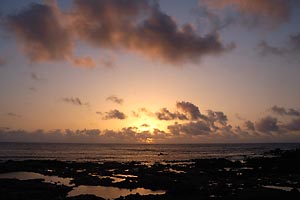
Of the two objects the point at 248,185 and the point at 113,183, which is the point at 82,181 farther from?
the point at 248,185

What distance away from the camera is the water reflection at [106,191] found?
4025 centimetres

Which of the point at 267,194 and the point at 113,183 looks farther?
the point at 113,183

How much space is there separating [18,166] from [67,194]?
37.0m

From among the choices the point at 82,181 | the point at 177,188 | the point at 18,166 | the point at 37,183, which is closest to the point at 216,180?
the point at 177,188

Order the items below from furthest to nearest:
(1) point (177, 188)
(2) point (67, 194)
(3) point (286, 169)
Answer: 1. (3) point (286, 169)
2. (1) point (177, 188)
3. (2) point (67, 194)

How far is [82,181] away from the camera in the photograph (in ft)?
165

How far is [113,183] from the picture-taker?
160 feet

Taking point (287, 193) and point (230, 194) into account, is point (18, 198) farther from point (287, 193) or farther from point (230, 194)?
point (287, 193)

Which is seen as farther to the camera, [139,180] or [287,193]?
[139,180]

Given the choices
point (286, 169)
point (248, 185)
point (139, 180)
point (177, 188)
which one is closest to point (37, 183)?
point (139, 180)

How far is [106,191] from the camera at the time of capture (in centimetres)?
4306

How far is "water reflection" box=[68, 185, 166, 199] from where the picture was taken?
132 ft

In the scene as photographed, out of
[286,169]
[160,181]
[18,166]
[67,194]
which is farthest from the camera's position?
[18,166]

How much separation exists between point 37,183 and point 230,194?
2471 cm
